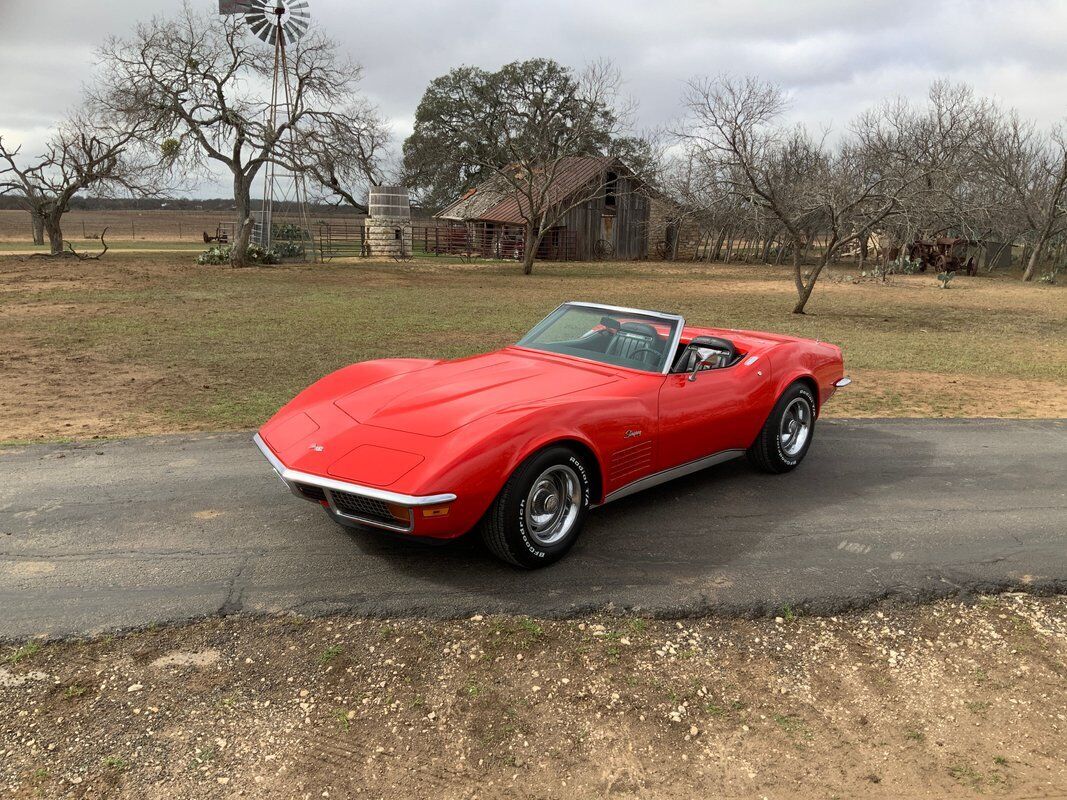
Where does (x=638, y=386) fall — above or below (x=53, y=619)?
above

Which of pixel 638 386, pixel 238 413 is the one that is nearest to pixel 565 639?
pixel 638 386

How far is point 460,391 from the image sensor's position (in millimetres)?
4441

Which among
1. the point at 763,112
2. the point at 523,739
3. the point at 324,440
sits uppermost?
the point at 763,112

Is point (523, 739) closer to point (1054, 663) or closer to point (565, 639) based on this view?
point (565, 639)

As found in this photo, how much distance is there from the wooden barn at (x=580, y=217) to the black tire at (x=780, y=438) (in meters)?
36.2

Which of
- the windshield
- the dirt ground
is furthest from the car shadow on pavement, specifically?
the windshield

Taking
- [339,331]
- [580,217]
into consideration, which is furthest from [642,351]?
[580,217]

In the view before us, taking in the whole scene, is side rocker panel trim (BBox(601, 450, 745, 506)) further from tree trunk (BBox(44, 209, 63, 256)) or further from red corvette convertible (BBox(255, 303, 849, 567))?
tree trunk (BBox(44, 209, 63, 256))

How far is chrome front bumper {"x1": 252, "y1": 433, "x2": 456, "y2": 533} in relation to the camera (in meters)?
3.52

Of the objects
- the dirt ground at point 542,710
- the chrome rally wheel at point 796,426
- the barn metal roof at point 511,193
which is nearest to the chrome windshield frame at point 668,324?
the chrome rally wheel at point 796,426

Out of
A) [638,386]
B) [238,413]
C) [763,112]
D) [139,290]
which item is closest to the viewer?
[638,386]

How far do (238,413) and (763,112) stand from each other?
1482 centimetres

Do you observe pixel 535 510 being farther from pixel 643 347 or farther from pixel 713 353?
pixel 713 353

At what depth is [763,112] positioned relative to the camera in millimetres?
17672
